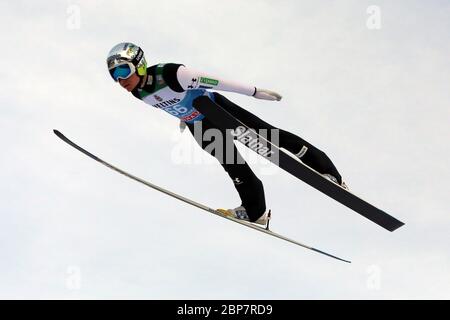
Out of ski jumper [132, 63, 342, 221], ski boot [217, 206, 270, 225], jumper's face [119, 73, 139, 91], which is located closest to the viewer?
ski jumper [132, 63, 342, 221]

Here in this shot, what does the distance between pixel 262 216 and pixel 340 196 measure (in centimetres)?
138

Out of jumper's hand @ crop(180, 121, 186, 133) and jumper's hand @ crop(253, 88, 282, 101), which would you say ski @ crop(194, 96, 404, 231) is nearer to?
jumper's hand @ crop(253, 88, 282, 101)

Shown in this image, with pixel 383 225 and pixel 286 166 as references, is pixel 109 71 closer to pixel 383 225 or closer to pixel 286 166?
pixel 286 166

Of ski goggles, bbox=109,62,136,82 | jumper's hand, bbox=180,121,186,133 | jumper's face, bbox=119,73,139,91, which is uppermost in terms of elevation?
ski goggles, bbox=109,62,136,82

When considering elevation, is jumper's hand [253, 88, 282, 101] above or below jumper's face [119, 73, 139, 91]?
below

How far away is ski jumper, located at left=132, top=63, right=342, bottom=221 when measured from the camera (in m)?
7.41

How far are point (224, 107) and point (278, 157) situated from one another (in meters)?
1.09

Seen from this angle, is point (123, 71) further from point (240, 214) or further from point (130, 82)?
point (240, 214)

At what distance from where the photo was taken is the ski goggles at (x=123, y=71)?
7.43 m

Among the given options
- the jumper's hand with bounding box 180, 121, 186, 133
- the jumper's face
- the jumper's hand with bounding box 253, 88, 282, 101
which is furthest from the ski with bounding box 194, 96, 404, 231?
the jumper's face

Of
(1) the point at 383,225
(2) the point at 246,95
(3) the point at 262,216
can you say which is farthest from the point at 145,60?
(1) the point at 383,225

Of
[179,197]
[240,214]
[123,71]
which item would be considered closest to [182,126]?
[179,197]

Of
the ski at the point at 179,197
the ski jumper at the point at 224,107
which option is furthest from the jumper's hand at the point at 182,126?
the ski at the point at 179,197

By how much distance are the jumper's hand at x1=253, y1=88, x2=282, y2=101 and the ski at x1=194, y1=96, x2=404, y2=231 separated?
0.45m
